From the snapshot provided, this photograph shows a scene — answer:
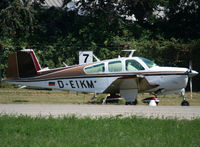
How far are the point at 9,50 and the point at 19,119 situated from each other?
15093 millimetres

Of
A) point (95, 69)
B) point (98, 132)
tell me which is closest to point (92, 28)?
point (95, 69)

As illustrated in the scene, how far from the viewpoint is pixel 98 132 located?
273 inches

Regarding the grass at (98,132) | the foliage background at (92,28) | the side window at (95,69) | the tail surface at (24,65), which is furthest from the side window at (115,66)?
the foliage background at (92,28)

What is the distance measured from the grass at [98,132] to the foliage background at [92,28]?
13740mm

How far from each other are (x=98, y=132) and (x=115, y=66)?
25.9ft

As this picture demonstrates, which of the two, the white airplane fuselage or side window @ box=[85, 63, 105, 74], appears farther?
side window @ box=[85, 63, 105, 74]

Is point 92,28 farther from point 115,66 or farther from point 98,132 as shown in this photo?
point 98,132

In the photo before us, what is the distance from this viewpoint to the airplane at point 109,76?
1463 cm

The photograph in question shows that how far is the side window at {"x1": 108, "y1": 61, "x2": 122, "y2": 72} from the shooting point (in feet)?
48.0

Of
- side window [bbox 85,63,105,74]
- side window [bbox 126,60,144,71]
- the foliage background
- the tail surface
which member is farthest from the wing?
the foliage background

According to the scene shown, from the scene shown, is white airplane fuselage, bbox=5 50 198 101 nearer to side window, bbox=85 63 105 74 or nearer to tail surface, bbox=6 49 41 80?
side window, bbox=85 63 105 74

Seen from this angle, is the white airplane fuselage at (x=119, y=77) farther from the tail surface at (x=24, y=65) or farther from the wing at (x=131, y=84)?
the tail surface at (x=24, y=65)

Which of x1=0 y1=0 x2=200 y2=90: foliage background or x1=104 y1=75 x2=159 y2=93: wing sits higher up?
x1=0 y1=0 x2=200 y2=90: foliage background

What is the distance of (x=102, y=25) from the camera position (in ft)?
84.7
